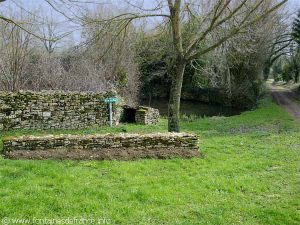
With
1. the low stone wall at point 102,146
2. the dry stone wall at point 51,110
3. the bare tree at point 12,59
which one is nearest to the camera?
the low stone wall at point 102,146

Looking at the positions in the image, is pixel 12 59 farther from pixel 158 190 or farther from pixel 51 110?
pixel 158 190

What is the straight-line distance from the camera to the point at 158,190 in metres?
6.66

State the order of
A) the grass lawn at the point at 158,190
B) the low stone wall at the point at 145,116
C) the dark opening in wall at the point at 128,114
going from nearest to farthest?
the grass lawn at the point at 158,190 → the low stone wall at the point at 145,116 → the dark opening in wall at the point at 128,114

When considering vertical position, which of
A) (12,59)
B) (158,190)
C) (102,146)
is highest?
(12,59)

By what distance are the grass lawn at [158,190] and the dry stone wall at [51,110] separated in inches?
287

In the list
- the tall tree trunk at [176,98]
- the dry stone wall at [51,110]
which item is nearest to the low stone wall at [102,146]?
the tall tree trunk at [176,98]

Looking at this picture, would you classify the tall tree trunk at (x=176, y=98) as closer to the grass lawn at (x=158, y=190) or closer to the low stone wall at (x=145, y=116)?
the grass lawn at (x=158, y=190)

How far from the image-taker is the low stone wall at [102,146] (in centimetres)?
893

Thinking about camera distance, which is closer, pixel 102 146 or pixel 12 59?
pixel 102 146

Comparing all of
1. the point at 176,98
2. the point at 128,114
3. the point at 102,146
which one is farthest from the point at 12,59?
the point at 102,146

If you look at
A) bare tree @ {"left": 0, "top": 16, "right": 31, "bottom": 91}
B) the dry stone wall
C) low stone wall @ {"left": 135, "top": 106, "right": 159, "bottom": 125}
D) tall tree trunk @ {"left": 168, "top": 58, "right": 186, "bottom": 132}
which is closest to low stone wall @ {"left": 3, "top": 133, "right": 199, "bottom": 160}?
tall tree trunk @ {"left": 168, "top": 58, "right": 186, "bottom": 132}

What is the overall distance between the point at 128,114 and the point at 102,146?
10777mm

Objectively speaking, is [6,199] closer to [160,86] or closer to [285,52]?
[160,86]

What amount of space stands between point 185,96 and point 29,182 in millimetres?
27809
